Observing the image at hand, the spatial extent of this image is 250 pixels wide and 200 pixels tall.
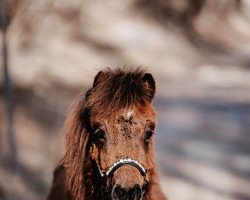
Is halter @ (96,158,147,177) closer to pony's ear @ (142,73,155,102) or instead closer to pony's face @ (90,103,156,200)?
pony's face @ (90,103,156,200)

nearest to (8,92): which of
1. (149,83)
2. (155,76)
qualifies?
(155,76)

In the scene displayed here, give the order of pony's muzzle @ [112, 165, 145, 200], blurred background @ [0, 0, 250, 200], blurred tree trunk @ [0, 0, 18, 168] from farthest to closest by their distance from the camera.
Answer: blurred tree trunk @ [0, 0, 18, 168], blurred background @ [0, 0, 250, 200], pony's muzzle @ [112, 165, 145, 200]

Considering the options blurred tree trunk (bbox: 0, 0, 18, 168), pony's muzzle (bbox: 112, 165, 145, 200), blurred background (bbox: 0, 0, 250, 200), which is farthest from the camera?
blurred tree trunk (bbox: 0, 0, 18, 168)

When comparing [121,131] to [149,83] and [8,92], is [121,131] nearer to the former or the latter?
[149,83]

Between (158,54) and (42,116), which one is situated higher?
(158,54)

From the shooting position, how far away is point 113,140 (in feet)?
2.50

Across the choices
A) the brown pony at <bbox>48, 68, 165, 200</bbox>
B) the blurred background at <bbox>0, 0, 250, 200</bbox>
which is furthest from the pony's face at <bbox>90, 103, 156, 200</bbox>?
the blurred background at <bbox>0, 0, 250, 200</bbox>

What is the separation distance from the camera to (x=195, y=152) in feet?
3.55

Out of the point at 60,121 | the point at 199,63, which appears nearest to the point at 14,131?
the point at 60,121

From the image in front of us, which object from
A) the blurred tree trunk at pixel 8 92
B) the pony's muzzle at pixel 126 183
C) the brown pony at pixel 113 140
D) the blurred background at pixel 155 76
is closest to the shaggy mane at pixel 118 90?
the brown pony at pixel 113 140

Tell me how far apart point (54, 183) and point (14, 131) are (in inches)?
8.3

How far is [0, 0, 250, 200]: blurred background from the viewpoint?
42.5 inches

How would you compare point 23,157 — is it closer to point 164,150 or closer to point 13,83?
point 13,83

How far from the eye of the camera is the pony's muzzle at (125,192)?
73 centimetres
